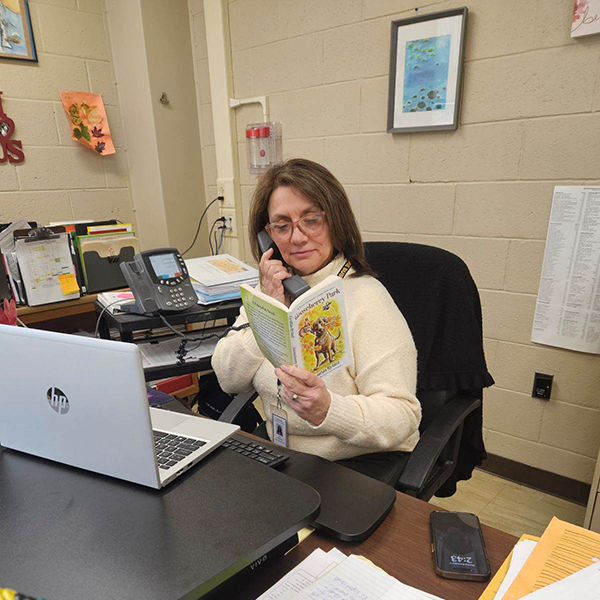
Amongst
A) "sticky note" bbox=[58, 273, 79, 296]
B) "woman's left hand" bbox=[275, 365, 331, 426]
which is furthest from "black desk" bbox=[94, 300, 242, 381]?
"woman's left hand" bbox=[275, 365, 331, 426]

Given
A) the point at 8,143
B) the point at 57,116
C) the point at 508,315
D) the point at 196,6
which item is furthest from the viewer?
the point at 196,6

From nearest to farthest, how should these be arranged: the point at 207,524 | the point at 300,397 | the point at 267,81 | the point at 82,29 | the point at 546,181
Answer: the point at 207,524 → the point at 300,397 → the point at 546,181 → the point at 267,81 → the point at 82,29

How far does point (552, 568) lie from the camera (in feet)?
2.04

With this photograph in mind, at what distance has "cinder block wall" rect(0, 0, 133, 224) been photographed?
245 centimetres

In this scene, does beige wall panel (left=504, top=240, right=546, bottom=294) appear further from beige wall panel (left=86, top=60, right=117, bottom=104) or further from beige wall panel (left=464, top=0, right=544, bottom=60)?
beige wall panel (left=86, top=60, right=117, bottom=104)

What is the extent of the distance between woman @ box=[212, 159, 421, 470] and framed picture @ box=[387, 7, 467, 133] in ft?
2.93

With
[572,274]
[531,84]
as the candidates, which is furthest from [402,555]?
[531,84]

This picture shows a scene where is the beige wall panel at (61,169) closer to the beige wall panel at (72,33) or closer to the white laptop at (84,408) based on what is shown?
the beige wall panel at (72,33)

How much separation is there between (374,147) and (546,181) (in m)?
0.73

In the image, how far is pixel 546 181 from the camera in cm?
172

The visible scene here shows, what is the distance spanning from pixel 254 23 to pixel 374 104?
85cm

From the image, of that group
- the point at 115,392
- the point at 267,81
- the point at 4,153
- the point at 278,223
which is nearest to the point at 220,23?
the point at 267,81

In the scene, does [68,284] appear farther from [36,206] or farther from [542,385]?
[542,385]

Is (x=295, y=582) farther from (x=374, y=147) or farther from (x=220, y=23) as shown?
(x=220, y=23)
